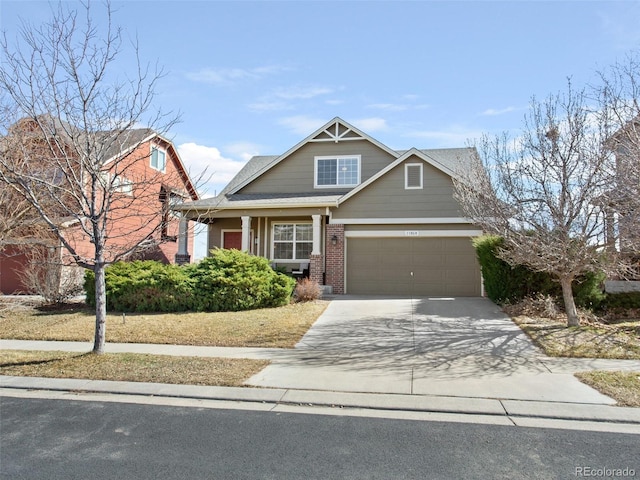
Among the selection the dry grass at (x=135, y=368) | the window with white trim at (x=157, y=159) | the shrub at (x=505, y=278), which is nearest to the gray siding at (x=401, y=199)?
the shrub at (x=505, y=278)

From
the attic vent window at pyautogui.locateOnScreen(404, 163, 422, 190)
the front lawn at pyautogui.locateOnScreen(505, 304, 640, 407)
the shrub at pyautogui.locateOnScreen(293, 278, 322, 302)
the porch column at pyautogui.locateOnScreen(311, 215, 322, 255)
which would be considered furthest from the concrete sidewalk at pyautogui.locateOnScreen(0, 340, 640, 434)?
the porch column at pyautogui.locateOnScreen(311, 215, 322, 255)

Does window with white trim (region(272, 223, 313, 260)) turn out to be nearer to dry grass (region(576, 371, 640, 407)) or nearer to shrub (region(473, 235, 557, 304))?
shrub (region(473, 235, 557, 304))

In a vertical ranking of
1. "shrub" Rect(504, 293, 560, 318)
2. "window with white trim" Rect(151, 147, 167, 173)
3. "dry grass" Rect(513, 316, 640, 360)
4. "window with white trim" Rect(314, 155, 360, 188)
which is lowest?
"dry grass" Rect(513, 316, 640, 360)

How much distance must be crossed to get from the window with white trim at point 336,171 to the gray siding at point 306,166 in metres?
0.18

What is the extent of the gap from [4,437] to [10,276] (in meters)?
16.4

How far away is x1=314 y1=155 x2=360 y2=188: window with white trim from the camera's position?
19719 millimetres

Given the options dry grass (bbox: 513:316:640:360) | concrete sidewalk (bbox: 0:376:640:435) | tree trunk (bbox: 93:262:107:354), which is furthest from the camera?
dry grass (bbox: 513:316:640:360)

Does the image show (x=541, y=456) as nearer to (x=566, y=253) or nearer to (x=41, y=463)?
(x=41, y=463)

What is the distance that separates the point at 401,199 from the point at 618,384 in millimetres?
11194

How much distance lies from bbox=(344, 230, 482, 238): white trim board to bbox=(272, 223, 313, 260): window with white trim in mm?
2509

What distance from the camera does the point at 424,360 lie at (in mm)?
7980

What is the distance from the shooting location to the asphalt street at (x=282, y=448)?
3996 millimetres

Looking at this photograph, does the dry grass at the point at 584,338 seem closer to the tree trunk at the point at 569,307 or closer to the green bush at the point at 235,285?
the tree trunk at the point at 569,307

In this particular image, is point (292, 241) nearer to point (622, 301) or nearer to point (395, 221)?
point (395, 221)
